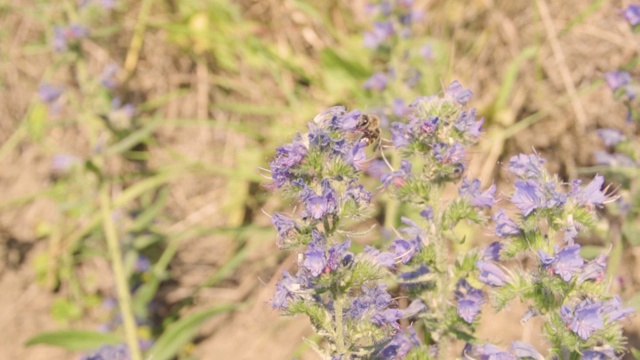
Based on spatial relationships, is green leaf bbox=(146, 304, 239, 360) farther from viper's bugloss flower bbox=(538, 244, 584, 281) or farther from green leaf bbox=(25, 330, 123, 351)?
viper's bugloss flower bbox=(538, 244, 584, 281)

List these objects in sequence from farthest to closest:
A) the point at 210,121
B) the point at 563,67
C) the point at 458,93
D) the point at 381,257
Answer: the point at 210,121, the point at 563,67, the point at 458,93, the point at 381,257

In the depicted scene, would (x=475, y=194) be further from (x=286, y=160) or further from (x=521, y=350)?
(x=286, y=160)

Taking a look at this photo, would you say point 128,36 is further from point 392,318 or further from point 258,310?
point 392,318

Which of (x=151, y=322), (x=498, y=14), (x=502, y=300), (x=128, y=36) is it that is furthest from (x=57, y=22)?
(x=502, y=300)

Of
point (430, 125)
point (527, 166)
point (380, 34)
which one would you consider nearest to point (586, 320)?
point (527, 166)

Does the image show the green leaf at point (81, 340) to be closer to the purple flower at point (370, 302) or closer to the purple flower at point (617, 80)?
the purple flower at point (370, 302)
